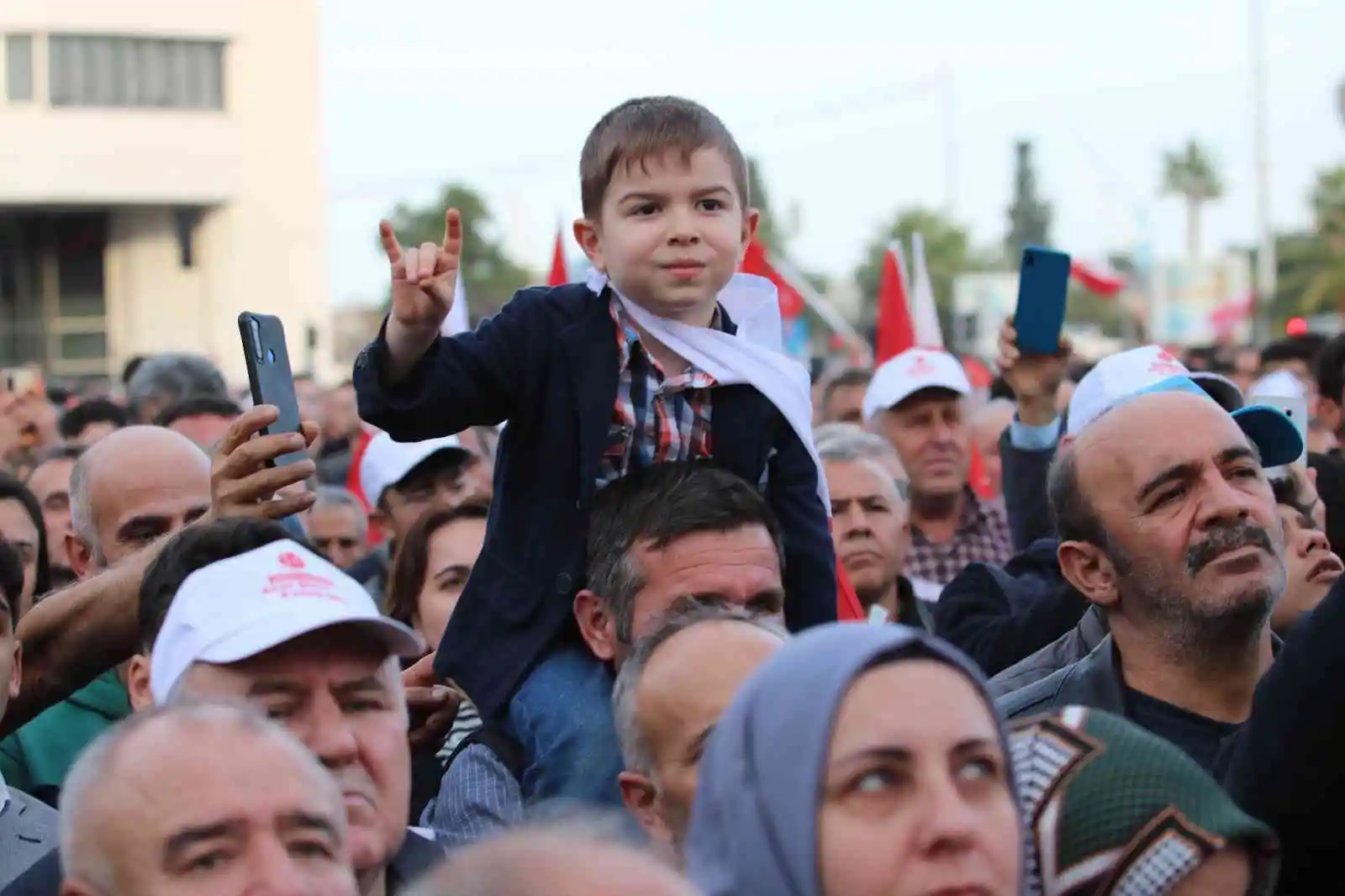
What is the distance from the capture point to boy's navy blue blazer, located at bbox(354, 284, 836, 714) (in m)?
4.40

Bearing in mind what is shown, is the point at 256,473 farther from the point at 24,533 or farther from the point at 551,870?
the point at 24,533

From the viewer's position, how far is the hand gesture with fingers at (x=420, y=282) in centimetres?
411

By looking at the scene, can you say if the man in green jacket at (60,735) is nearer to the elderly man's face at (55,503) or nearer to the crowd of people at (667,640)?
the crowd of people at (667,640)

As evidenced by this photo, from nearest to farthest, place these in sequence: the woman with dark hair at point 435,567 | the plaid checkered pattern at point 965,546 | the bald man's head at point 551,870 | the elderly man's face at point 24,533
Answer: the bald man's head at point 551,870, the woman with dark hair at point 435,567, the elderly man's face at point 24,533, the plaid checkered pattern at point 965,546

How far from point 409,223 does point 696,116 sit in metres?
48.0

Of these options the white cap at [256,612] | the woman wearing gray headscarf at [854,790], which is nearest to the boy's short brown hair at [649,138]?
the white cap at [256,612]

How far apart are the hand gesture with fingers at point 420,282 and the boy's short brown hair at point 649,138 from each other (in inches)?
18.5

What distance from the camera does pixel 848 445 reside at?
7.15 m

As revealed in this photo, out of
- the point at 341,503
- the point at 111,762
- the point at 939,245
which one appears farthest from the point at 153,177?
the point at 111,762

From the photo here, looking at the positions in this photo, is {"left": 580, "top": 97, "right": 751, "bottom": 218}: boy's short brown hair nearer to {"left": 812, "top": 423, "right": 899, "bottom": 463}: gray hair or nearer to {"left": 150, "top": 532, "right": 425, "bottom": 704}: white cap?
{"left": 150, "top": 532, "right": 425, "bottom": 704}: white cap

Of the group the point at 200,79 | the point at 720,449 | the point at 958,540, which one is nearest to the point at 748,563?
the point at 720,449

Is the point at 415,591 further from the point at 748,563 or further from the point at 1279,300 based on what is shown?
the point at 1279,300

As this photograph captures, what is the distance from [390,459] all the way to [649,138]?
3.73m

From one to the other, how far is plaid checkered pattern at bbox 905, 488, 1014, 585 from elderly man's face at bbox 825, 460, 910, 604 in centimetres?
111
